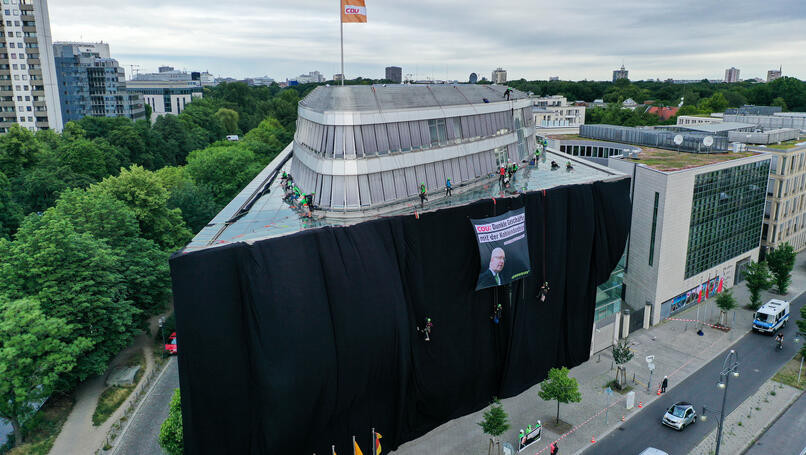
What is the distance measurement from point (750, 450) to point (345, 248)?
96.9 ft

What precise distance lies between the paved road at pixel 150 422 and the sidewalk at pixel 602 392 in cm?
1724

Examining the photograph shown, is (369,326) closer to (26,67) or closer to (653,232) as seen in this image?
(653,232)

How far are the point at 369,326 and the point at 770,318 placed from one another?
43.1 meters

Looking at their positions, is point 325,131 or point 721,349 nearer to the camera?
point 325,131

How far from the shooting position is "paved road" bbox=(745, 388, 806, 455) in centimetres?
3441

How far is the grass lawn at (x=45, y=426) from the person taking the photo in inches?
1390

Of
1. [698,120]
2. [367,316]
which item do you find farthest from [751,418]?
[698,120]

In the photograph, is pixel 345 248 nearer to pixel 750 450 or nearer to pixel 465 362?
pixel 465 362

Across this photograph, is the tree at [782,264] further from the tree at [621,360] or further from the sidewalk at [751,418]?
the tree at [621,360]

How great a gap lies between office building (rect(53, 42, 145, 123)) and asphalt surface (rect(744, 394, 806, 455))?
154569mm

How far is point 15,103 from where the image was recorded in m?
114

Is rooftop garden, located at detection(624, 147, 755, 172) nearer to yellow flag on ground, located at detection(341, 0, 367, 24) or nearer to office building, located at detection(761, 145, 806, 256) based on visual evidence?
office building, located at detection(761, 145, 806, 256)

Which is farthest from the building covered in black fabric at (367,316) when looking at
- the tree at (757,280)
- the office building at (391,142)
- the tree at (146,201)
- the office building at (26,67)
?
the office building at (26,67)

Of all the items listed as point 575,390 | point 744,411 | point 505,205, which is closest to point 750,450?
point 744,411
